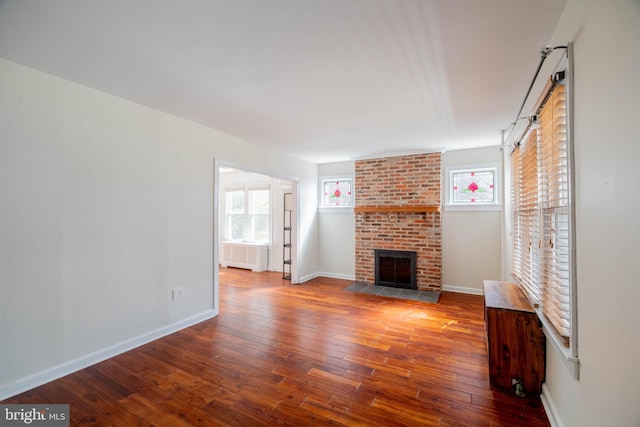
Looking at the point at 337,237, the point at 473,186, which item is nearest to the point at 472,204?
the point at 473,186

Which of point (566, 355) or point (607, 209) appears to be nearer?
point (607, 209)

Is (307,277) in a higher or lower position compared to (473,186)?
lower

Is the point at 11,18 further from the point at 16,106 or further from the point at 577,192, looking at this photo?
the point at 577,192

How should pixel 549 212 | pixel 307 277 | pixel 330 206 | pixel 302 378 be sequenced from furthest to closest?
pixel 330 206 → pixel 307 277 → pixel 302 378 → pixel 549 212

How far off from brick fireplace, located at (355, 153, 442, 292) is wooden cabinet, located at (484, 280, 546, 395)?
2.76 m

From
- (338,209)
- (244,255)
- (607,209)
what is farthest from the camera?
(244,255)

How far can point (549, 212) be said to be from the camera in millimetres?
1898

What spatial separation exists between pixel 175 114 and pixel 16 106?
130 centimetres

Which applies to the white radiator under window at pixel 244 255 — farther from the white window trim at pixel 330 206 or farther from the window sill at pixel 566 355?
the window sill at pixel 566 355

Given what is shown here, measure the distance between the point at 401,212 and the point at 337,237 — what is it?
157 cm

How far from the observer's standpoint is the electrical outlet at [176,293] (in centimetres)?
328

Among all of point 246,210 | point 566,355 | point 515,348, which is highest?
point 246,210

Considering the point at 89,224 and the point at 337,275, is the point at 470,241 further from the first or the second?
the point at 89,224

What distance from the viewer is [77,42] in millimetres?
1877
